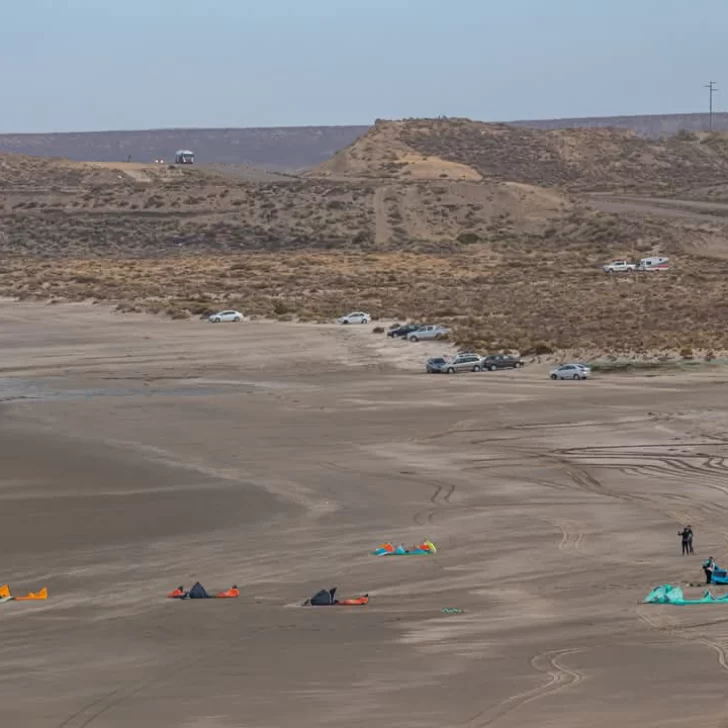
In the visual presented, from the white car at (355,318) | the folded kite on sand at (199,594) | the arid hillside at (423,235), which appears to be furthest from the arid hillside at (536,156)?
the folded kite on sand at (199,594)

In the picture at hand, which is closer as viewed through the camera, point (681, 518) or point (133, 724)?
point (133, 724)

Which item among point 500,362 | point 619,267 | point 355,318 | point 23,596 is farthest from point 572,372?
point 619,267

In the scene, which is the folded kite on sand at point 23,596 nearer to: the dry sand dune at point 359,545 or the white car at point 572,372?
the dry sand dune at point 359,545

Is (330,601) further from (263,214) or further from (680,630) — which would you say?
(263,214)

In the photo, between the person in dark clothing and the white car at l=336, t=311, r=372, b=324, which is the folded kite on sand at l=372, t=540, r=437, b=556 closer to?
the person in dark clothing

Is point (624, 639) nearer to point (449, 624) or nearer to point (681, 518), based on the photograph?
point (449, 624)

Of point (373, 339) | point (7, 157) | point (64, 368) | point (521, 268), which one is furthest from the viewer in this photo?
point (7, 157)

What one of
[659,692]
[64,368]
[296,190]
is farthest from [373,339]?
[296,190]

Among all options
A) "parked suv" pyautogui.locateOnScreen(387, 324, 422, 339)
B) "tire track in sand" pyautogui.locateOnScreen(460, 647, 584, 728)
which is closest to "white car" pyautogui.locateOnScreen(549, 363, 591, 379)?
"parked suv" pyautogui.locateOnScreen(387, 324, 422, 339)
